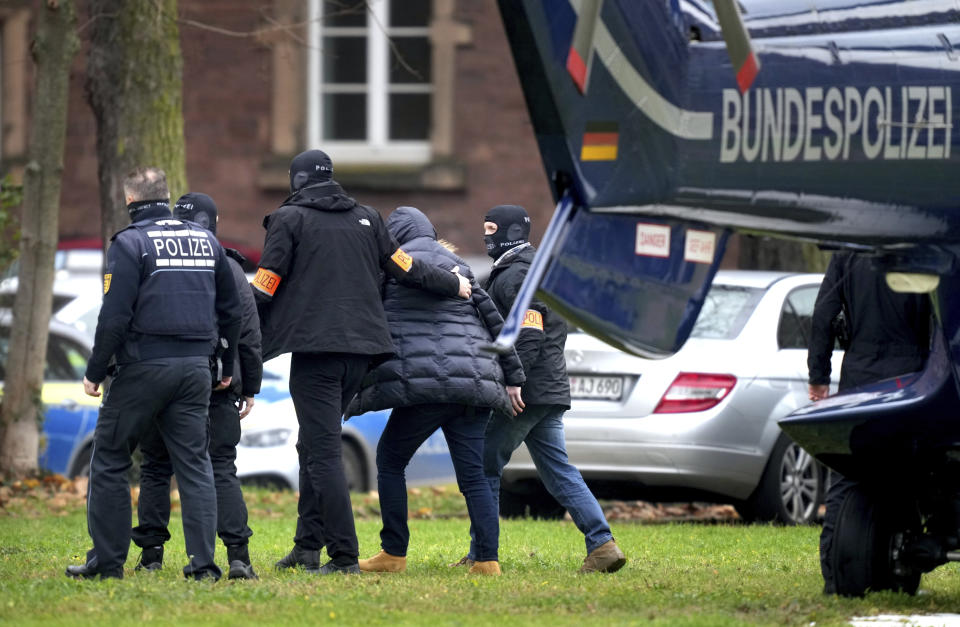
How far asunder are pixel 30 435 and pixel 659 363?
4837 mm

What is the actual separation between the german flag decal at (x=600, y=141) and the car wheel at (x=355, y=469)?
7.36m

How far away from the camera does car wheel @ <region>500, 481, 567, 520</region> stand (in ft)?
41.0

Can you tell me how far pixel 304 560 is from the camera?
8500 millimetres

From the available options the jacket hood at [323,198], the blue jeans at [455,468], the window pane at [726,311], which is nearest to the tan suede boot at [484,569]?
the blue jeans at [455,468]

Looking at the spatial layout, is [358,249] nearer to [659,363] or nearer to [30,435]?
[659,363]

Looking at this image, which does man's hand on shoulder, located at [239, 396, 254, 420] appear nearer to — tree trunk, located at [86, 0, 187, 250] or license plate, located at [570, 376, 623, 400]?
license plate, located at [570, 376, 623, 400]

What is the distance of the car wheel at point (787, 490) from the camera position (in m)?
11.5

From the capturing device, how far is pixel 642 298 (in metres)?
6.58

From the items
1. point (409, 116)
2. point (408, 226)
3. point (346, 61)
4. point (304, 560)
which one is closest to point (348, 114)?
point (346, 61)

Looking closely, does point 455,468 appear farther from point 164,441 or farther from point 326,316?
point 164,441

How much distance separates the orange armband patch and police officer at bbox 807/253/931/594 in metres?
2.53

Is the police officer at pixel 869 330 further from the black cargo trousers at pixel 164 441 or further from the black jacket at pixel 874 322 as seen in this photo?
the black cargo trousers at pixel 164 441

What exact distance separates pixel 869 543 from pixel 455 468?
204 cm

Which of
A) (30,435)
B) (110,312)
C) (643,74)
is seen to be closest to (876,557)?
(643,74)
